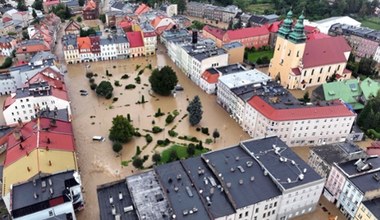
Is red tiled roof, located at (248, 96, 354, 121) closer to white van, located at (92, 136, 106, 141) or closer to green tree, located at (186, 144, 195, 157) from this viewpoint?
green tree, located at (186, 144, 195, 157)

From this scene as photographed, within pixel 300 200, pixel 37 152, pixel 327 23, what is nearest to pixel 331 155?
pixel 300 200

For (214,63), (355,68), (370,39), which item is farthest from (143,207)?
(370,39)

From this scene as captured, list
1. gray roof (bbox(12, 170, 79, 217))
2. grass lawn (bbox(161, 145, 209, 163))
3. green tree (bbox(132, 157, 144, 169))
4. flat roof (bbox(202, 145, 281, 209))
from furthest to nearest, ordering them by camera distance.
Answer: grass lawn (bbox(161, 145, 209, 163)) → green tree (bbox(132, 157, 144, 169)) → flat roof (bbox(202, 145, 281, 209)) → gray roof (bbox(12, 170, 79, 217))

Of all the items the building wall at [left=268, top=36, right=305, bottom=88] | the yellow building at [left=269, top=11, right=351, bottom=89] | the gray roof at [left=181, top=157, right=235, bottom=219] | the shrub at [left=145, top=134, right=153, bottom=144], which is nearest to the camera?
the gray roof at [left=181, top=157, right=235, bottom=219]

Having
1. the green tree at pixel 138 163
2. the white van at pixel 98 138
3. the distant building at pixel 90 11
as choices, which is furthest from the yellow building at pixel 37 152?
the distant building at pixel 90 11

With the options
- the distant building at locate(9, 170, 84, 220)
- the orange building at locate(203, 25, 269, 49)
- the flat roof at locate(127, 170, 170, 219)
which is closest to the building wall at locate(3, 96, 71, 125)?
the distant building at locate(9, 170, 84, 220)

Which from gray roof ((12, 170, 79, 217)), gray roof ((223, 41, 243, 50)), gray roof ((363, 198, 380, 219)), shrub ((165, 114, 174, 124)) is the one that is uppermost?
gray roof ((223, 41, 243, 50))
